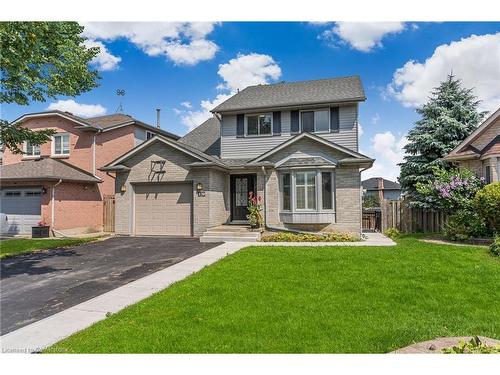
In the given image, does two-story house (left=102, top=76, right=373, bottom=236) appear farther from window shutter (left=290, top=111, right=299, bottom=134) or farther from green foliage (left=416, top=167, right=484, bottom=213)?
green foliage (left=416, top=167, right=484, bottom=213)

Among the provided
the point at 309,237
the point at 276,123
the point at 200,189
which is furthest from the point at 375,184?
the point at 200,189

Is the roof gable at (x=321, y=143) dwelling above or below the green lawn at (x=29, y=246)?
above

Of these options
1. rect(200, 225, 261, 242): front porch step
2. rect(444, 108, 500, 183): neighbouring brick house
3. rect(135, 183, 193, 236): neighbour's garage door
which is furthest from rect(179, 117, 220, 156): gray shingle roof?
rect(444, 108, 500, 183): neighbouring brick house

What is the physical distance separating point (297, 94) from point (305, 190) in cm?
558

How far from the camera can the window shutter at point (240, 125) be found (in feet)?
52.7

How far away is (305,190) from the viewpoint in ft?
43.9

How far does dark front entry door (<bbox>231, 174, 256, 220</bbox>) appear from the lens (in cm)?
1552

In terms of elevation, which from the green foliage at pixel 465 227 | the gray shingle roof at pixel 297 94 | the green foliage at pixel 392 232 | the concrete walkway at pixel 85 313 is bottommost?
the concrete walkway at pixel 85 313

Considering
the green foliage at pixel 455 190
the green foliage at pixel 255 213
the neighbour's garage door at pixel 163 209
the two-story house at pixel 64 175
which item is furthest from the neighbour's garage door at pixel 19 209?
the green foliage at pixel 455 190

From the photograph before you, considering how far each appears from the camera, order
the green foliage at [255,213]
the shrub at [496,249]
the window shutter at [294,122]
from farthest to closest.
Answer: the window shutter at [294,122]
the green foliage at [255,213]
the shrub at [496,249]

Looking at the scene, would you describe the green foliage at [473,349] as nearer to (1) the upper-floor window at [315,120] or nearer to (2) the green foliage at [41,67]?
(2) the green foliage at [41,67]

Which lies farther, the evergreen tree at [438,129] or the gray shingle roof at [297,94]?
the evergreen tree at [438,129]

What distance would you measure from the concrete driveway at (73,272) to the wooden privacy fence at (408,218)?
8.51 metres
